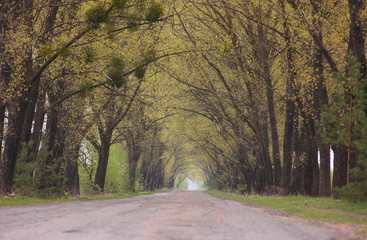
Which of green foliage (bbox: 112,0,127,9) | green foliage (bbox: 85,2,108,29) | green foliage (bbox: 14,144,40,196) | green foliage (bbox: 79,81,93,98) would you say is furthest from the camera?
green foliage (bbox: 79,81,93,98)

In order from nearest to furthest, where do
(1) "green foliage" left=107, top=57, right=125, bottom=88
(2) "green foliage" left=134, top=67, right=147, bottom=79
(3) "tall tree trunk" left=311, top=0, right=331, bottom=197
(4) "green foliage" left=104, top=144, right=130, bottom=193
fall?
1. (3) "tall tree trunk" left=311, top=0, right=331, bottom=197
2. (1) "green foliage" left=107, top=57, right=125, bottom=88
3. (2) "green foliage" left=134, top=67, right=147, bottom=79
4. (4) "green foliage" left=104, top=144, right=130, bottom=193

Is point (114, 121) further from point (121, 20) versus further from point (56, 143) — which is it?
point (121, 20)

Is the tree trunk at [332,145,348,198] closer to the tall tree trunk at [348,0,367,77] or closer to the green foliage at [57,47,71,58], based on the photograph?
the tall tree trunk at [348,0,367,77]

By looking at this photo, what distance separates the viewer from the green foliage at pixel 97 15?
15.1 meters

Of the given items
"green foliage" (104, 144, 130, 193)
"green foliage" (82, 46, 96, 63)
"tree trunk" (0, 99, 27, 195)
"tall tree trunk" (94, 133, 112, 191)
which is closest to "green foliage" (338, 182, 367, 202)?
"green foliage" (82, 46, 96, 63)

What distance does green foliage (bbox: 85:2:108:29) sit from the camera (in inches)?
594

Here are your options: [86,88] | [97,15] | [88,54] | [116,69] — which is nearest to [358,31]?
[97,15]

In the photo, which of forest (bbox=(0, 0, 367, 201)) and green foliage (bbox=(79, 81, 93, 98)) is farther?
green foliage (bbox=(79, 81, 93, 98))

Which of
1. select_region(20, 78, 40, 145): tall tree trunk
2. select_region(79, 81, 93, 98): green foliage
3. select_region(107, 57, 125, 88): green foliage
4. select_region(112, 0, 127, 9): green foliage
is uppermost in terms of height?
select_region(112, 0, 127, 9): green foliage

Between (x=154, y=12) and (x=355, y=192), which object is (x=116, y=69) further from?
(x=355, y=192)

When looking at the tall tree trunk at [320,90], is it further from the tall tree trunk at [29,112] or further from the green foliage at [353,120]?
the tall tree trunk at [29,112]

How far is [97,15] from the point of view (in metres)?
15.1

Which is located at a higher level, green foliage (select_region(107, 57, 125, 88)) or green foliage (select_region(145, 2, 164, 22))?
green foliage (select_region(145, 2, 164, 22))

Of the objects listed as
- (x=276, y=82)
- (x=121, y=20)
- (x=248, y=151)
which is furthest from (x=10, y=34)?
(x=248, y=151)
